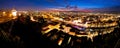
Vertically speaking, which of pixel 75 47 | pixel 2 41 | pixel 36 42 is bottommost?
pixel 75 47

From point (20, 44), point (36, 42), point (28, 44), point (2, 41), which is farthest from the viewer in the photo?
point (36, 42)

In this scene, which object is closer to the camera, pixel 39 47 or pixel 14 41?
pixel 14 41

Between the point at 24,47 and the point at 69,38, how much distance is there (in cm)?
661

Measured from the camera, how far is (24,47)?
9.37 m

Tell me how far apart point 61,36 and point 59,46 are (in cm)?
273

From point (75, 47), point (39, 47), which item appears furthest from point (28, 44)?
point (75, 47)

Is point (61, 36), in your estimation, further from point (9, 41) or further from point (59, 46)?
point (9, 41)

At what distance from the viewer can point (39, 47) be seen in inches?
427

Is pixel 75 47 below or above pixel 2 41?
below

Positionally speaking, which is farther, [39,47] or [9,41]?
[39,47]

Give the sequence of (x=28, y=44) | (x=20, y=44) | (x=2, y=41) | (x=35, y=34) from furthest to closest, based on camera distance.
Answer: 1. (x=35, y=34)
2. (x=28, y=44)
3. (x=20, y=44)
4. (x=2, y=41)

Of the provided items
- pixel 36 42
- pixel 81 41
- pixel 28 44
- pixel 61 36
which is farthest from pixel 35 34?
pixel 81 41

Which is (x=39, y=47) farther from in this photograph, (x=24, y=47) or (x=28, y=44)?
(x=24, y=47)

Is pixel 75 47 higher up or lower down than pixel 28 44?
lower down
